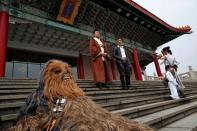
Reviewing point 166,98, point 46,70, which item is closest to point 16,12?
point 166,98

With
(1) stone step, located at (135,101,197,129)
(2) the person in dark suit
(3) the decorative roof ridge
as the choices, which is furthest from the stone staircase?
(3) the decorative roof ridge

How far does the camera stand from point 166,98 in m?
6.69

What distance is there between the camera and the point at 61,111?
4.91ft

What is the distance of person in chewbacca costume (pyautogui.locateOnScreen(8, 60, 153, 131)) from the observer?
143cm

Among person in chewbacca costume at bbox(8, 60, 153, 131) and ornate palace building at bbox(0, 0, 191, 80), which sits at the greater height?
ornate palace building at bbox(0, 0, 191, 80)

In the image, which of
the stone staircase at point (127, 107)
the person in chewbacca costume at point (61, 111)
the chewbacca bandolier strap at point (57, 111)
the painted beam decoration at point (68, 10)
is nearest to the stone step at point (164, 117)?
the stone staircase at point (127, 107)

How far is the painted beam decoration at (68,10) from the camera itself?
10.5 metres

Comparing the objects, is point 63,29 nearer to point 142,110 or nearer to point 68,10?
point 68,10

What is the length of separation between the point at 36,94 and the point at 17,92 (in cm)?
266

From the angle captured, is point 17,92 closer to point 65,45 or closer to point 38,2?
point 38,2

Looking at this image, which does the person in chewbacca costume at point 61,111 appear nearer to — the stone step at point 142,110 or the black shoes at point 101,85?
A: the stone step at point 142,110

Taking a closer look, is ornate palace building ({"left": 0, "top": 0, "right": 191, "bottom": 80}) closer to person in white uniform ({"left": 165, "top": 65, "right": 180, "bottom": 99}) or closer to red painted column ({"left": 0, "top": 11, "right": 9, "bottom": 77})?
red painted column ({"left": 0, "top": 11, "right": 9, "bottom": 77})

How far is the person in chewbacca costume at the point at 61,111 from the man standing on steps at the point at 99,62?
14.1 feet

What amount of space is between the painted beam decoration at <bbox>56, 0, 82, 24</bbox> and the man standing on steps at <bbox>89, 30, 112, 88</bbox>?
4.84 metres
